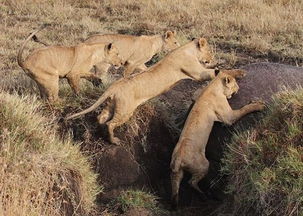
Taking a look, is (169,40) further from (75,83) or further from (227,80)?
A: (227,80)

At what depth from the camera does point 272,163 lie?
16.7ft

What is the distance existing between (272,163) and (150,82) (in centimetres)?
197

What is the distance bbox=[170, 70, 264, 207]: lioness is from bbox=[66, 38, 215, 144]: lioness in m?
0.60

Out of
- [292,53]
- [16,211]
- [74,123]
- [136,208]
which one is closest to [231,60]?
[292,53]

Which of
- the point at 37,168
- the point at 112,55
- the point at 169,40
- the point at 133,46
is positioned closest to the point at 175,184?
the point at 37,168

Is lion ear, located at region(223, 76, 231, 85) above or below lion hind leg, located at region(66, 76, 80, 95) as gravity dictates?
above

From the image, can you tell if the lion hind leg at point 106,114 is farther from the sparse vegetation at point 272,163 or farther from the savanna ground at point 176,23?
Result: the sparse vegetation at point 272,163

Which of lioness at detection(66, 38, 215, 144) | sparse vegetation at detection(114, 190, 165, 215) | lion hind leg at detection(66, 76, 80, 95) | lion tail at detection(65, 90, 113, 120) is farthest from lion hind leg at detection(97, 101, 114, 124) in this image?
sparse vegetation at detection(114, 190, 165, 215)

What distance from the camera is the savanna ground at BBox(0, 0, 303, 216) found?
33.1 feet

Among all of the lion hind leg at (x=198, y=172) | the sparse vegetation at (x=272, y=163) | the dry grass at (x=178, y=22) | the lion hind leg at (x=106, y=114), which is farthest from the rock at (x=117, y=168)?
the dry grass at (x=178, y=22)

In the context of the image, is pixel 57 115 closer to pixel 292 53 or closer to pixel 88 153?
pixel 88 153

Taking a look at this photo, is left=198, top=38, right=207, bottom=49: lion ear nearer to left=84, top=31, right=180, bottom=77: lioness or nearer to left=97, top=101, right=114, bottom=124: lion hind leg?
left=84, top=31, right=180, bottom=77: lioness

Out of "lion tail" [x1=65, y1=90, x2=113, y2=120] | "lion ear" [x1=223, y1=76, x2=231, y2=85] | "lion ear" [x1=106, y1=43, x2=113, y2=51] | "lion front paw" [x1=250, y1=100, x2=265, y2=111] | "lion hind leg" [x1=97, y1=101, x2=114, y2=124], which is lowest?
"lion hind leg" [x1=97, y1=101, x2=114, y2=124]

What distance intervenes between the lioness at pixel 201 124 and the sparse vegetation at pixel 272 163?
14.3 inches
